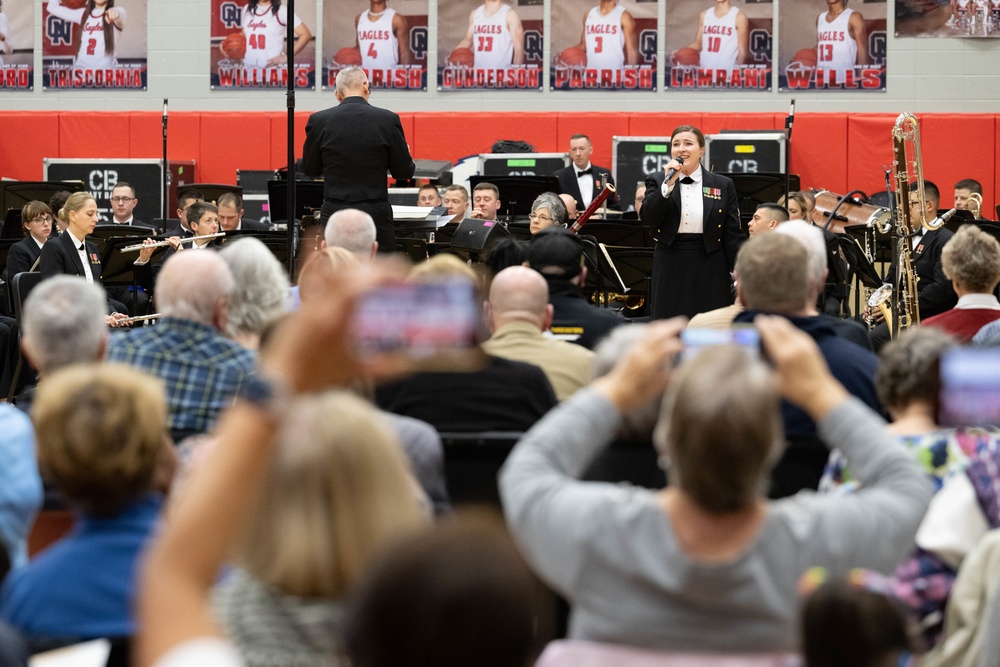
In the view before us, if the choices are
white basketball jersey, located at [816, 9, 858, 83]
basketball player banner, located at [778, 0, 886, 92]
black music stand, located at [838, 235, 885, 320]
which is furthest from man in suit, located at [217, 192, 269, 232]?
white basketball jersey, located at [816, 9, 858, 83]

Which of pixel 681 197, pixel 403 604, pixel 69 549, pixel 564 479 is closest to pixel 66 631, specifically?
pixel 69 549

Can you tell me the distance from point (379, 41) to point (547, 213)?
17.1ft

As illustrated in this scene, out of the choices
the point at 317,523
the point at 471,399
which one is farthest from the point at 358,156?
the point at 317,523

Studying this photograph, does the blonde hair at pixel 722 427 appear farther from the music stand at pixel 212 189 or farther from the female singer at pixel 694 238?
the music stand at pixel 212 189

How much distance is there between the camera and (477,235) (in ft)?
26.5

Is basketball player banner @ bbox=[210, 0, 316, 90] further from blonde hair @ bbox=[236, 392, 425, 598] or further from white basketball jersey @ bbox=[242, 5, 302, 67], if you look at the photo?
blonde hair @ bbox=[236, 392, 425, 598]

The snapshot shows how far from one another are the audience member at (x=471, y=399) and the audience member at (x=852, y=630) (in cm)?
172

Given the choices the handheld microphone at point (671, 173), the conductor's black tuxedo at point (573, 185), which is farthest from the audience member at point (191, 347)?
the conductor's black tuxedo at point (573, 185)

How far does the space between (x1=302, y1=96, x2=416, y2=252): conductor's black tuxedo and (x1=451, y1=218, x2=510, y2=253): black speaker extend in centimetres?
67

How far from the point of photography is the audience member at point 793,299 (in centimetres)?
337

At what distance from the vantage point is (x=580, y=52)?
43.2 ft

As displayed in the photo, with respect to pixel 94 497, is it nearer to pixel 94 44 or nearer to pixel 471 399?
pixel 471 399

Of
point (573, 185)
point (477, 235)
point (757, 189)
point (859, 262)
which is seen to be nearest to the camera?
point (477, 235)

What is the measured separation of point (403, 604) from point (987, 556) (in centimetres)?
144
